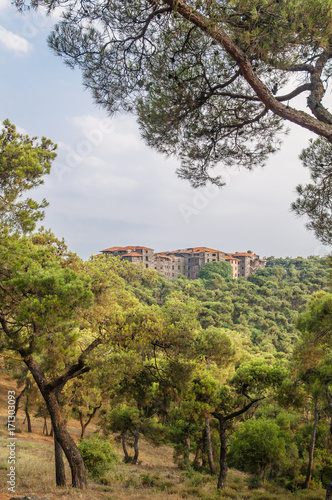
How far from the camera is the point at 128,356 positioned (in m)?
6.95

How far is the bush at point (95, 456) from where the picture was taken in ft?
29.1

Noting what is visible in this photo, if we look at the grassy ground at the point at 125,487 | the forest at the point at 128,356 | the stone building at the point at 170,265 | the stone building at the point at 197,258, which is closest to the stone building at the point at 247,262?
the stone building at the point at 197,258

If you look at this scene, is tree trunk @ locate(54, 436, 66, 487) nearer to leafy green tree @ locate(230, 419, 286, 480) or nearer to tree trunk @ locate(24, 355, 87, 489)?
tree trunk @ locate(24, 355, 87, 489)

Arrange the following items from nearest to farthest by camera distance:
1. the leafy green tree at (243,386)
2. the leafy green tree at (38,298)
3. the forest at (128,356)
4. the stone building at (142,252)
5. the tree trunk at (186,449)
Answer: the leafy green tree at (38,298)
the forest at (128,356)
the leafy green tree at (243,386)
the tree trunk at (186,449)
the stone building at (142,252)

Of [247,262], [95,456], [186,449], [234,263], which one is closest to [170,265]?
[234,263]

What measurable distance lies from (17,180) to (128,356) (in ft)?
13.4

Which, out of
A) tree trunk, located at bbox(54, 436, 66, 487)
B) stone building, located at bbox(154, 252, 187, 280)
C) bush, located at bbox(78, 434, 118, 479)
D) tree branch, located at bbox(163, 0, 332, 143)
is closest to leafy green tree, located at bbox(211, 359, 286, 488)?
bush, located at bbox(78, 434, 118, 479)

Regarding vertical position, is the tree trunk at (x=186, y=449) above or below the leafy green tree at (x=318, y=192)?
below

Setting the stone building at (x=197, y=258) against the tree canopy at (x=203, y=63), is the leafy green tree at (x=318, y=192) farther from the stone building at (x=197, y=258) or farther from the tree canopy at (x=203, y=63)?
the stone building at (x=197, y=258)

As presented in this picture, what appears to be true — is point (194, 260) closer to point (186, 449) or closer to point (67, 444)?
point (186, 449)

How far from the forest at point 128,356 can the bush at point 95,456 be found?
0.03 metres

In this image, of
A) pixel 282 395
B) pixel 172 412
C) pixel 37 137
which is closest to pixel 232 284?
pixel 172 412

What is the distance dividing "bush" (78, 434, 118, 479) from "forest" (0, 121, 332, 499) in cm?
3

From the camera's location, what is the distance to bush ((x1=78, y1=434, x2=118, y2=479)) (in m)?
8.88
